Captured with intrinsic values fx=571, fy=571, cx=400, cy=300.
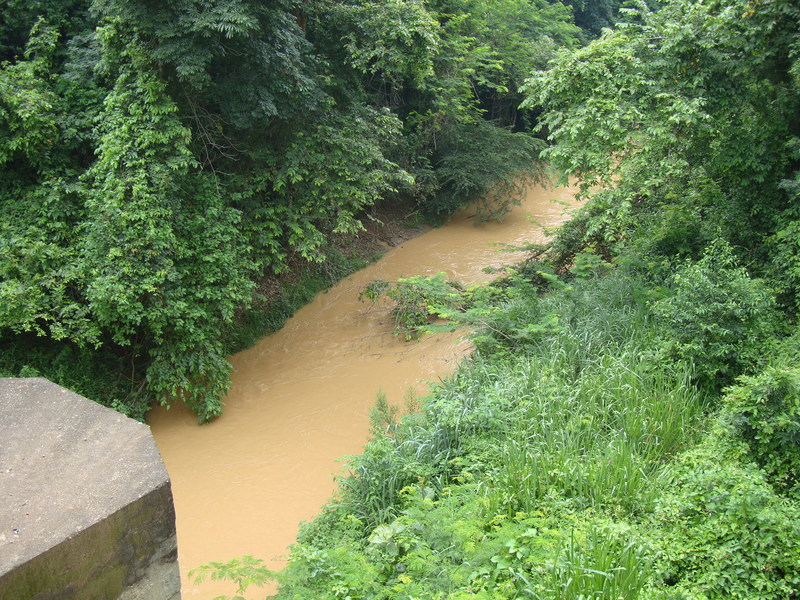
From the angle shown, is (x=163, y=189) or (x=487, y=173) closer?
(x=163, y=189)

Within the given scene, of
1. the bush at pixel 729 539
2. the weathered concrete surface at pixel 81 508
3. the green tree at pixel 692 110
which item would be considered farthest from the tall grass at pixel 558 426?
the weathered concrete surface at pixel 81 508

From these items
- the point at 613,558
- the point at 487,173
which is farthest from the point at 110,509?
the point at 487,173

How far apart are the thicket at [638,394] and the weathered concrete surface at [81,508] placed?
879mm

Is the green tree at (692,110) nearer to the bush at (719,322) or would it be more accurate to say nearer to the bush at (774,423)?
the bush at (719,322)

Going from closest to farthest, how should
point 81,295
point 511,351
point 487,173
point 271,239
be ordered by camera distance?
1. point 511,351
2. point 81,295
3. point 271,239
4. point 487,173

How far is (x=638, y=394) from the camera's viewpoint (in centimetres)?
479

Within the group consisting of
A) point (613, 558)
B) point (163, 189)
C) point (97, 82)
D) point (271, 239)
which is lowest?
point (613, 558)

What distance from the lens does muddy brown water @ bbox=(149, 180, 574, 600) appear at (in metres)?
6.09

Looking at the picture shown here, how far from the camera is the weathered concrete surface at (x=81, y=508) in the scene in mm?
2695

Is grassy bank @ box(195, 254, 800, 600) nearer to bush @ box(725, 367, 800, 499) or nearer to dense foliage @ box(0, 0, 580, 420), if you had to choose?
bush @ box(725, 367, 800, 499)

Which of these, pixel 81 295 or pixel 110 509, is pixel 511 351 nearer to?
pixel 110 509

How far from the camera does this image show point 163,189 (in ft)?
23.9

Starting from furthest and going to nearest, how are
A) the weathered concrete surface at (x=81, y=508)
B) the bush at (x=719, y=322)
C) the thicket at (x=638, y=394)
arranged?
the bush at (x=719, y=322), the thicket at (x=638, y=394), the weathered concrete surface at (x=81, y=508)

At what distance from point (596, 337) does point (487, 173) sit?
8.96 metres
